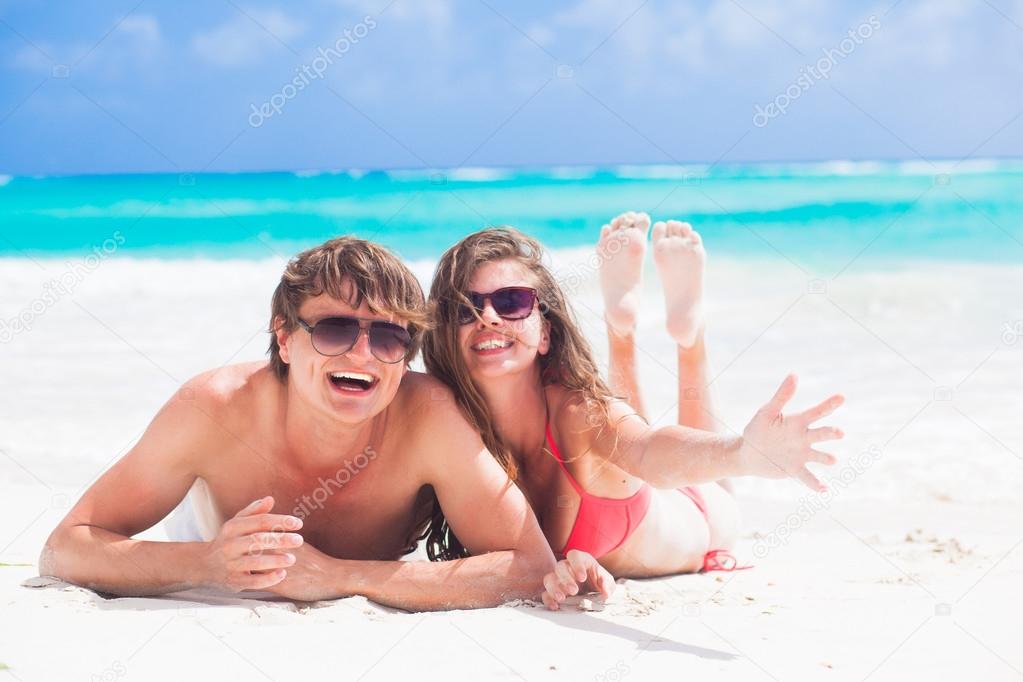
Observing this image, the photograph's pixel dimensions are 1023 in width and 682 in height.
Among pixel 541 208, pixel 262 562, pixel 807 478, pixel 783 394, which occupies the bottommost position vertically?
pixel 262 562

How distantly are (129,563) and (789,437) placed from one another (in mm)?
2229

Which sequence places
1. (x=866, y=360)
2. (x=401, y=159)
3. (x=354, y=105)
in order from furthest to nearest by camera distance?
(x=401, y=159) → (x=354, y=105) → (x=866, y=360)

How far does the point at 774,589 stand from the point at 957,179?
25673 millimetres

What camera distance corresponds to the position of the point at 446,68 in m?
26.8

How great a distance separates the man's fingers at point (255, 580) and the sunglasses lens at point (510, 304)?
129 cm

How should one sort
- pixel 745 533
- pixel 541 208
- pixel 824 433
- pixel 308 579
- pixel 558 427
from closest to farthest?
pixel 824 433, pixel 308 579, pixel 558 427, pixel 745 533, pixel 541 208

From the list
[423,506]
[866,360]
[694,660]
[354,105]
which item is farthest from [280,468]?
[354,105]

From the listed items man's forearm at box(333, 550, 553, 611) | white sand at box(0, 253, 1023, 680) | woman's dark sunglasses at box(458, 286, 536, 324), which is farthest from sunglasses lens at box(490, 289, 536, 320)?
white sand at box(0, 253, 1023, 680)

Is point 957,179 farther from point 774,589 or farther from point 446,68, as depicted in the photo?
point 774,589

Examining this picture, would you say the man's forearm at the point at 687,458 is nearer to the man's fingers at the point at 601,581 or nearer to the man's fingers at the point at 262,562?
the man's fingers at the point at 601,581

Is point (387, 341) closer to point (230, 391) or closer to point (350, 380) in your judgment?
point (350, 380)

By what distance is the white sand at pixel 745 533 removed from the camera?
3.14 meters

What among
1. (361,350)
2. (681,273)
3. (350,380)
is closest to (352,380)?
(350,380)

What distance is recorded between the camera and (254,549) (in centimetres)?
338
